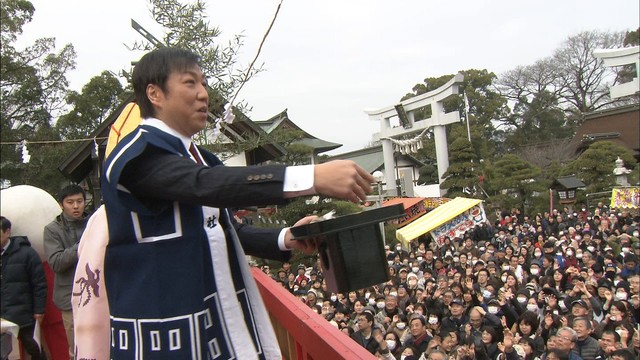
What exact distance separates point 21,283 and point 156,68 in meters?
2.72

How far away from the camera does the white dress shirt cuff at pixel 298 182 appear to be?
116 centimetres

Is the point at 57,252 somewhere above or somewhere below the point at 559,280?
above

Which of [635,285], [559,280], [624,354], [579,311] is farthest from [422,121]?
[624,354]

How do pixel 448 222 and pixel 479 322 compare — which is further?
pixel 448 222

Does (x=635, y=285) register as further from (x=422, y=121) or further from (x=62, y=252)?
(x=422, y=121)

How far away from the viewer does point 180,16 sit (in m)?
6.07

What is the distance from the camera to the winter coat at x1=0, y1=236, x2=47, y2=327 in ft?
11.1

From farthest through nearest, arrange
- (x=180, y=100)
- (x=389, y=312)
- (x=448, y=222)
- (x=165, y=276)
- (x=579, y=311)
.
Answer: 1. (x=448, y=222)
2. (x=389, y=312)
3. (x=579, y=311)
4. (x=180, y=100)
5. (x=165, y=276)

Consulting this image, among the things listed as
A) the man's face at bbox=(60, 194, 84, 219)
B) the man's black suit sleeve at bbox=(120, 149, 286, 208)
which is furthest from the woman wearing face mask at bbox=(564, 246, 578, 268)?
the man's black suit sleeve at bbox=(120, 149, 286, 208)

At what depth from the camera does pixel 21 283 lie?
3463 millimetres

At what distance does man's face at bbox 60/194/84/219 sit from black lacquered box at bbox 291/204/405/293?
266 centimetres

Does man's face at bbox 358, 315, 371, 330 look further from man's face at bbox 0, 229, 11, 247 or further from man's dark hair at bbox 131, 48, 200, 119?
man's dark hair at bbox 131, 48, 200, 119

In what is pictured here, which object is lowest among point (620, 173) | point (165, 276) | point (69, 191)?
point (620, 173)

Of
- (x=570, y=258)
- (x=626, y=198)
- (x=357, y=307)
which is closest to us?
(x=357, y=307)
